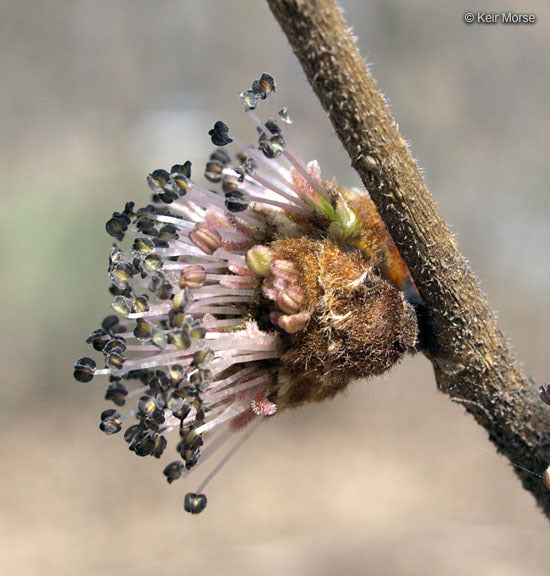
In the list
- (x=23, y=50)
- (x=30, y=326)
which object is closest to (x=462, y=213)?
(x=30, y=326)

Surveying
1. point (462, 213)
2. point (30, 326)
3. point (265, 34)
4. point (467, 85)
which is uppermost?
point (467, 85)

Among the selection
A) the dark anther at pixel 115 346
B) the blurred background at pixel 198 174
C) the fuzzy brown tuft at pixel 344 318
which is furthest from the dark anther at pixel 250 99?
the blurred background at pixel 198 174

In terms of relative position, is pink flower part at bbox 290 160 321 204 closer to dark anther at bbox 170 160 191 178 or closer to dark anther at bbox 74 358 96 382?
dark anther at bbox 170 160 191 178

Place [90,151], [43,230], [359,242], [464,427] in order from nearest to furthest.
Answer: [359,242], [464,427], [43,230], [90,151]

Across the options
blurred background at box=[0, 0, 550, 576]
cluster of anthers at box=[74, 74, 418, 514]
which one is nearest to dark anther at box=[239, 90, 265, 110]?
cluster of anthers at box=[74, 74, 418, 514]

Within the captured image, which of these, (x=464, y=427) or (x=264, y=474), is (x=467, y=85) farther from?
(x=264, y=474)

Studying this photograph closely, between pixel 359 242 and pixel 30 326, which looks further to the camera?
pixel 30 326
